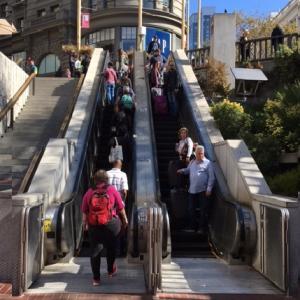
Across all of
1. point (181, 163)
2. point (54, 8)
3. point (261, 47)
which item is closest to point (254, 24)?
point (54, 8)

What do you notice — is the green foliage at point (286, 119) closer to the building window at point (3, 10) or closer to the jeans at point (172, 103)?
the jeans at point (172, 103)

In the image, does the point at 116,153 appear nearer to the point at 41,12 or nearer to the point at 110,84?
the point at 110,84

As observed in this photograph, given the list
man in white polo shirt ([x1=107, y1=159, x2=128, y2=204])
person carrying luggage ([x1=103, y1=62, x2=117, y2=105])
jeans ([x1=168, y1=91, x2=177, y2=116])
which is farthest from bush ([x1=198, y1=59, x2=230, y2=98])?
man in white polo shirt ([x1=107, y1=159, x2=128, y2=204])

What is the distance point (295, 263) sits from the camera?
281 inches

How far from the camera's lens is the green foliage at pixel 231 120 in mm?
14547

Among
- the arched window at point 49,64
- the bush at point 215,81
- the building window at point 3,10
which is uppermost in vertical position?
the building window at point 3,10

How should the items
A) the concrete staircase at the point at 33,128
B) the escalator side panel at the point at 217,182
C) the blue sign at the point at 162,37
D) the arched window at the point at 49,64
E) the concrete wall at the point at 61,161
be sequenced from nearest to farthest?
1. the escalator side panel at the point at 217,182
2. the concrete wall at the point at 61,161
3. the concrete staircase at the point at 33,128
4. the blue sign at the point at 162,37
5. the arched window at the point at 49,64

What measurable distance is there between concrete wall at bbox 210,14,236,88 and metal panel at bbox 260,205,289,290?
15.6 metres

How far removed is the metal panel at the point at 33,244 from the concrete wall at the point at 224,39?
16329mm

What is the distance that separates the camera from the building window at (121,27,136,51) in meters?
54.8

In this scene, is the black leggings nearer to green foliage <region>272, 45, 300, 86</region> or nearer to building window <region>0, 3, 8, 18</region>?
green foliage <region>272, 45, 300, 86</region>

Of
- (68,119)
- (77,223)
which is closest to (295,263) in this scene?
(77,223)

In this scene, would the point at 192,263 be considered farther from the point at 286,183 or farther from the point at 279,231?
the point at 286,183

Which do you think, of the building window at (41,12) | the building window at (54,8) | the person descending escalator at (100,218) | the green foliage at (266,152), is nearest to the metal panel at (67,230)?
the person descending escalator at (100,218)
